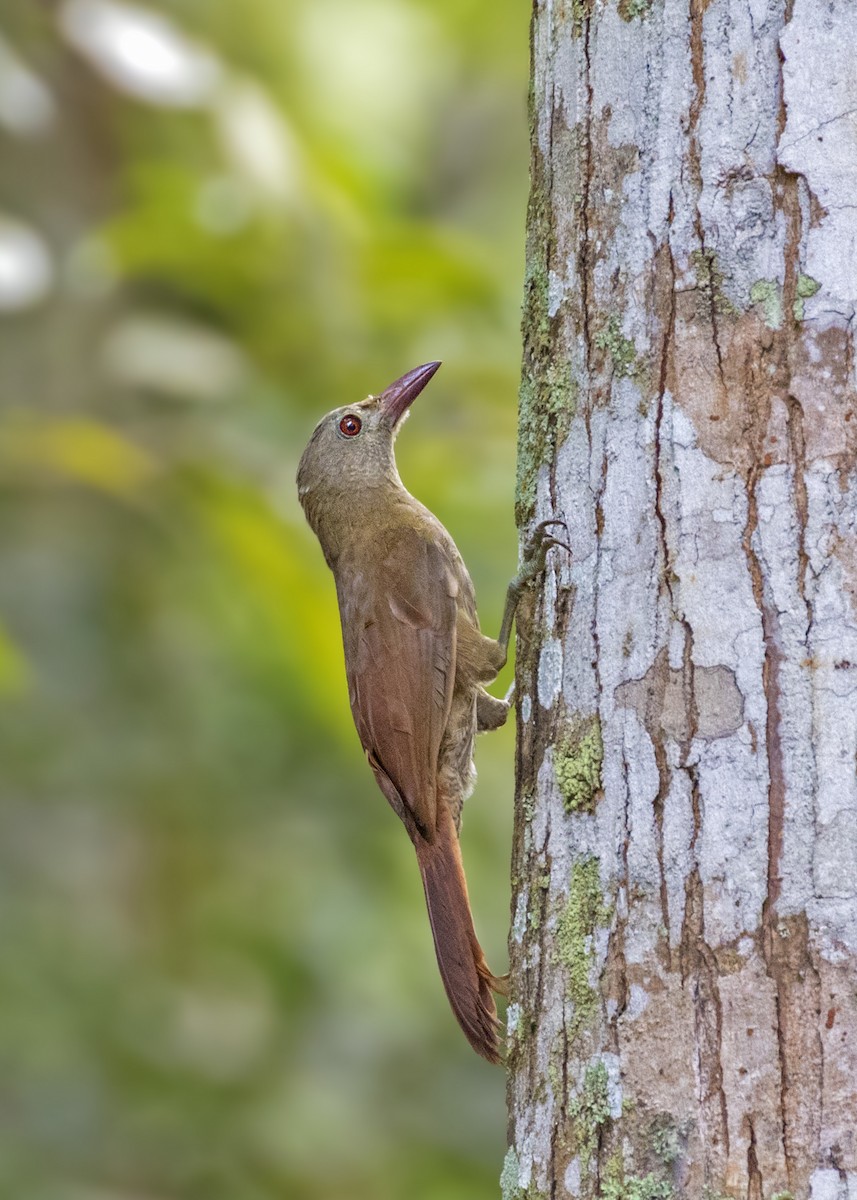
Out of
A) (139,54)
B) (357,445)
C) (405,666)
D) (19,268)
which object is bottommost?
(405,666)

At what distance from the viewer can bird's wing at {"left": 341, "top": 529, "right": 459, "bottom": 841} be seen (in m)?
3.43

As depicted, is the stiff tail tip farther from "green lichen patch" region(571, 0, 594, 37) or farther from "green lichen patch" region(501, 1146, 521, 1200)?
"green lichen patch" region(571, 0, 594, 37)

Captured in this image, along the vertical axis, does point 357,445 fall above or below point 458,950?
above

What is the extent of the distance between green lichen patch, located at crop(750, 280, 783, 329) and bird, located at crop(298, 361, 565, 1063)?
122 centimetres

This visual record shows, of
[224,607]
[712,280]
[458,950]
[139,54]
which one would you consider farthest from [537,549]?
[224,607]

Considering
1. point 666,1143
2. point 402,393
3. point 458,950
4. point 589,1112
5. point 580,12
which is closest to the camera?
point 666,1143

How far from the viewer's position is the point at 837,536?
1890mm

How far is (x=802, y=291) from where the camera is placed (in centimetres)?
195

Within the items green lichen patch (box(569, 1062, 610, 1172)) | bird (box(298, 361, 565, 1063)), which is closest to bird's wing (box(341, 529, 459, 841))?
bird (box(298, 361, 565, 1063))

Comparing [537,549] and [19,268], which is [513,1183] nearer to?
[537,549]

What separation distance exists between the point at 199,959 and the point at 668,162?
410 centimetres

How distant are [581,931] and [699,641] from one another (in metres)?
0.43

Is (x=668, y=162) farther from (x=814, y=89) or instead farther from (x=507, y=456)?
(x=507, y=456)

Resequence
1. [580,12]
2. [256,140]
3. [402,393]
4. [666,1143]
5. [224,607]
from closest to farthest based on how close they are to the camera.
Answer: [666,1143], [580,12], [256,140], [402,393], [224,607]
